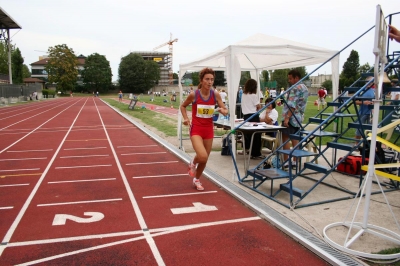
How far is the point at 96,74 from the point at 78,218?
94.3 meters

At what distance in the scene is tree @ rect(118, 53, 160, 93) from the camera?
90.1m

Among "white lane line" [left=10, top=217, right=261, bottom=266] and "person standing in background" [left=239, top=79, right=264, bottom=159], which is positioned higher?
"person standing in background" [left=239, top=79, right=264, bottom=159]

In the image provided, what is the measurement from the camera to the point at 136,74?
9012 cm

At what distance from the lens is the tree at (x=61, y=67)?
84.6m

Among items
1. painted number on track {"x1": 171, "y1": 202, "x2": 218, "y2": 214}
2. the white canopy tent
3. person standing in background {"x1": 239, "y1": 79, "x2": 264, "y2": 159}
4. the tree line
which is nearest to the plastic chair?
person standing in background {"x1": 239, "y1": 79, "x2": 264, "y2": 159}

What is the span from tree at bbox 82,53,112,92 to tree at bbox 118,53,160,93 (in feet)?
17.6

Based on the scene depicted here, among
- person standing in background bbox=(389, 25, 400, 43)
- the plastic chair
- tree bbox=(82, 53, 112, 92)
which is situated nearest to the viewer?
person standing in background bbox=(389, 25, 400, 43)

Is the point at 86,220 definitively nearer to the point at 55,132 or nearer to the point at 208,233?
the point at 208,233

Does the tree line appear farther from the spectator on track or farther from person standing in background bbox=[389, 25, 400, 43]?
person standing in background bbox=[389, 25, 400, 43]

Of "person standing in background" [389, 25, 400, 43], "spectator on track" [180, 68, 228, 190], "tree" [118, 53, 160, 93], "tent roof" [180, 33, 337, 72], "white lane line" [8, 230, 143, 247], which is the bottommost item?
"white lane line" [8, 230, 143, 247]

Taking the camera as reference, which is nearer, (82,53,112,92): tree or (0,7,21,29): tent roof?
(0,7,21,29): tent roof

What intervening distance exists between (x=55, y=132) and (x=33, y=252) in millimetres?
10998

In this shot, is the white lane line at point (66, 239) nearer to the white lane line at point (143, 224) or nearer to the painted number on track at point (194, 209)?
the white lane line at point (143, 224)

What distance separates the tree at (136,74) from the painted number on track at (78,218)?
88570 millimetres
